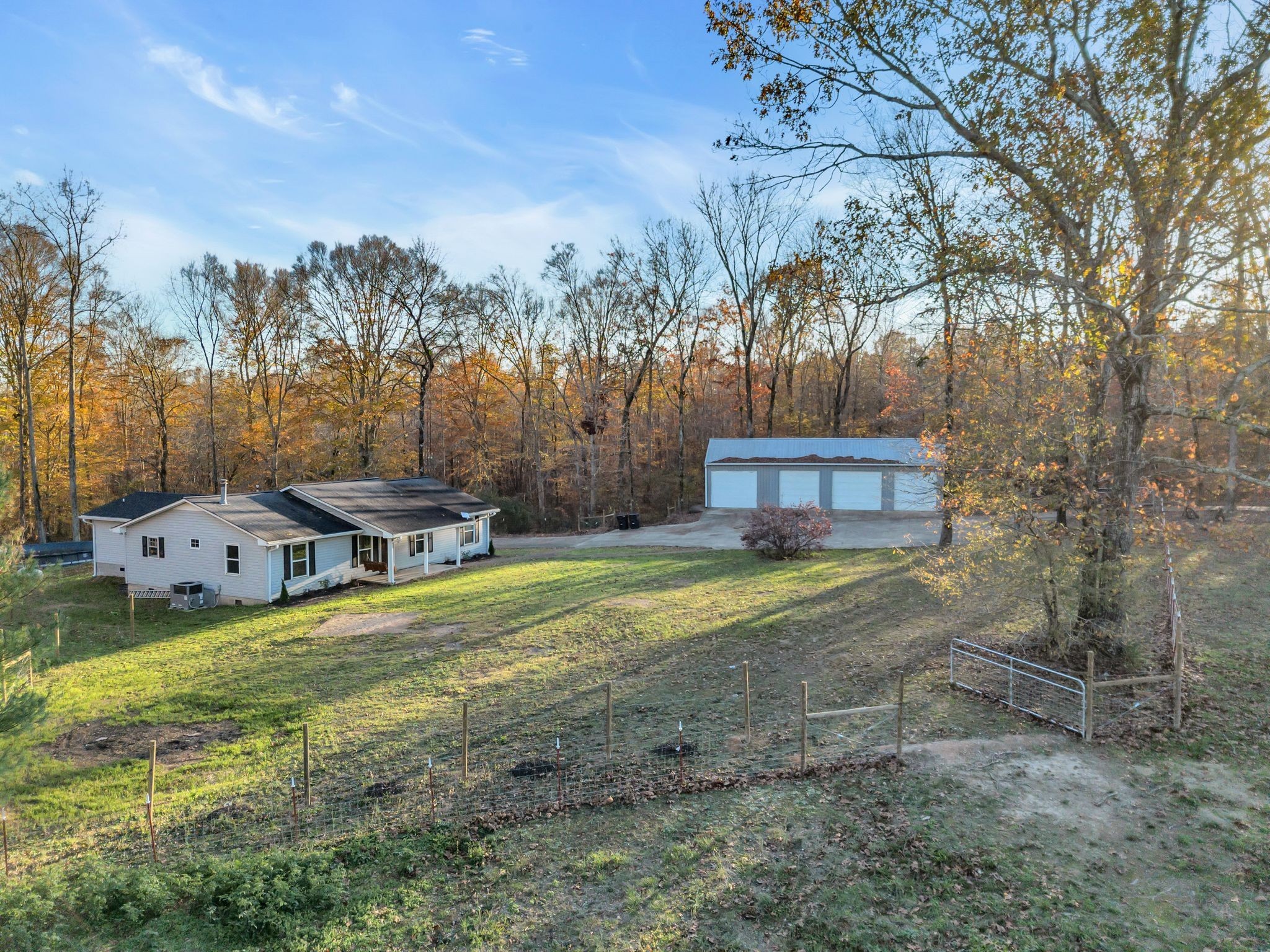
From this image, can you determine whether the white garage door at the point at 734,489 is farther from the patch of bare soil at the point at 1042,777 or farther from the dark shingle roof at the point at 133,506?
the patch of bare soil at the point at 1042,777

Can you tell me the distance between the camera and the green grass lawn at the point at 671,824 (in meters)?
5.07

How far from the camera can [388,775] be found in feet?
25.1

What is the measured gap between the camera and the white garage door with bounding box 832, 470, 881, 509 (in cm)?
3109

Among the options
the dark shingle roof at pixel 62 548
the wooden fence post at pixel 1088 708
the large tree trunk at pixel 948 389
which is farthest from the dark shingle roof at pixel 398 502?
the wooden fence post at pixel 1088 708

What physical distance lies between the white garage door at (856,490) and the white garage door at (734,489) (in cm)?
385

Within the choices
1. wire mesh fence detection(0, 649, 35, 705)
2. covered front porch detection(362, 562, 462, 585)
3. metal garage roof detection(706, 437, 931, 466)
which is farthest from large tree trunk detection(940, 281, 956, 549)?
covered front porch detection(362, 562, 462, 585)

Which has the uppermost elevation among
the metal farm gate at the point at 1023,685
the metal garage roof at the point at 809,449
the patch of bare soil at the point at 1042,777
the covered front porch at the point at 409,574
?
the metal garage roof at the point at 809,449

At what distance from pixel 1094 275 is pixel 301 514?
20507mm

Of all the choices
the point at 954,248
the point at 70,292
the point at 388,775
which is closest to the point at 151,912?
the point at 388,775

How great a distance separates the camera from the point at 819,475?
31312mm

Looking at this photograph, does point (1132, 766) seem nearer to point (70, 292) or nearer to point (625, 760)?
point (625, 760)

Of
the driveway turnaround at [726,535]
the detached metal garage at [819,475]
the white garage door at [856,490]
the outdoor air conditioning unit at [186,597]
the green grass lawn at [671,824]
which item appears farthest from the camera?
the white garage door at [856,490]

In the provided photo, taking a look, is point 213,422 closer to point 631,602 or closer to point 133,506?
point 133,506

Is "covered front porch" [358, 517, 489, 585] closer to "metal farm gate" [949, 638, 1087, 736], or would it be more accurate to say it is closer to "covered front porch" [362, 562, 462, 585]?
"covered front porch" [362, 562, 462, 585]
